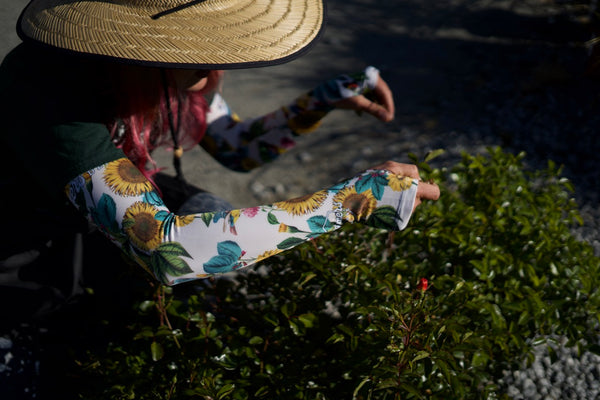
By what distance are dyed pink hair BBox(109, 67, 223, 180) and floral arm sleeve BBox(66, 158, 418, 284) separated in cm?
27

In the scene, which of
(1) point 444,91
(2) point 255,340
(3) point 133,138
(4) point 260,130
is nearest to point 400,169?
(2) point 255,340

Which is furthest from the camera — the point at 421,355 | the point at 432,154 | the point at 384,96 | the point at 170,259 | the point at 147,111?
the point at 384,96

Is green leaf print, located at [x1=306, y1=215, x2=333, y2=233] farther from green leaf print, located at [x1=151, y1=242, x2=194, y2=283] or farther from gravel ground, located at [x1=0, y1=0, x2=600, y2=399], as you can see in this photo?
gravel ground, located at [x1=0, y1=0, x2=600, y2=399]

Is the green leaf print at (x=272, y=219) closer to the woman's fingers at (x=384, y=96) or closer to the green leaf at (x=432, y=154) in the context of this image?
the green leaf at (x=432, y=154)

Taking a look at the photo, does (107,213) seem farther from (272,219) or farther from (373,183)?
(373,183)

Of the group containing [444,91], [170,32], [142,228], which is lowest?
[444,91]

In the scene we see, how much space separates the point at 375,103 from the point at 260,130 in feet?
1.40

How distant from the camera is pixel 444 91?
3.69 m

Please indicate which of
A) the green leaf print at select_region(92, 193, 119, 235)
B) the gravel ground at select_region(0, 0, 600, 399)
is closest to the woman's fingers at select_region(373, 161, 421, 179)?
the green leaf print at select_region(92, 193, 119, 235)

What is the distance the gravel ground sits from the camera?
305 cm

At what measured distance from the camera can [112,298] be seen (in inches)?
61.7

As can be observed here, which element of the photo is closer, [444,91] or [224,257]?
[224,257]

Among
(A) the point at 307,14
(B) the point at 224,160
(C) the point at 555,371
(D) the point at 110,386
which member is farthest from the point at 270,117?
(C) the point at 555,371

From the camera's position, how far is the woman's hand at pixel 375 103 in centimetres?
167
